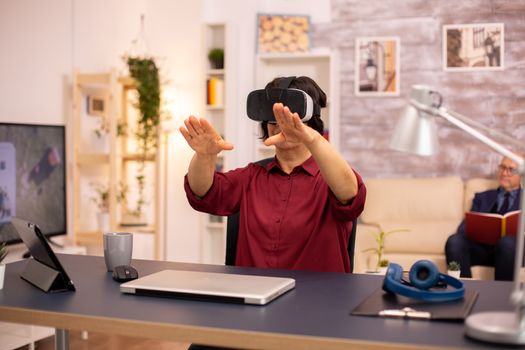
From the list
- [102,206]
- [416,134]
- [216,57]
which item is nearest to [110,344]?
[102,206]

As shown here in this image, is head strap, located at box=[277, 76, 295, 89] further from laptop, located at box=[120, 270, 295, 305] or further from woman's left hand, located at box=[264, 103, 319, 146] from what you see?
laptop, located at box=[120, 270, 295, 305]

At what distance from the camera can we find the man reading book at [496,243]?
455 cm

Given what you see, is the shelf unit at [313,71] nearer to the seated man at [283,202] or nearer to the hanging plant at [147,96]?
the hanging plant at [147,96]

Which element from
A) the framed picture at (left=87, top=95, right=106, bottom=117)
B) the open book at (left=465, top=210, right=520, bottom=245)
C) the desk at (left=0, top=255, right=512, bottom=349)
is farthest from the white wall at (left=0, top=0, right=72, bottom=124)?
the desk at (left=0, top=255, right=512, bottom=349)

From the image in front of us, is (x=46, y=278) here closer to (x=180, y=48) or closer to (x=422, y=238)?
(x=422, y=238)

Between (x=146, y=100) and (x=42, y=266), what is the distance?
138 inches

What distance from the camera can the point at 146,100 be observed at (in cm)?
522

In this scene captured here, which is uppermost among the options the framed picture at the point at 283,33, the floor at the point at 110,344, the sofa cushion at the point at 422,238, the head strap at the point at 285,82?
the framed picture at the point at 283,33

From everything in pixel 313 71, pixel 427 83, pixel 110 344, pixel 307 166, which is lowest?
pixel 110 344

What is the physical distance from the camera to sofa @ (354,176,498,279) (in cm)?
501

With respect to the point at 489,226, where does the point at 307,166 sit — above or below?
above

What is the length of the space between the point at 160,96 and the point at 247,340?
4326 mm

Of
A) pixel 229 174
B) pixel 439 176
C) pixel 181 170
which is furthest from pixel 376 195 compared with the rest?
pixel 229 174

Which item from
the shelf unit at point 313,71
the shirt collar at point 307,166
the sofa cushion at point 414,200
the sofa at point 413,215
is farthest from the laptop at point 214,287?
the shelf unit at point 313,71
